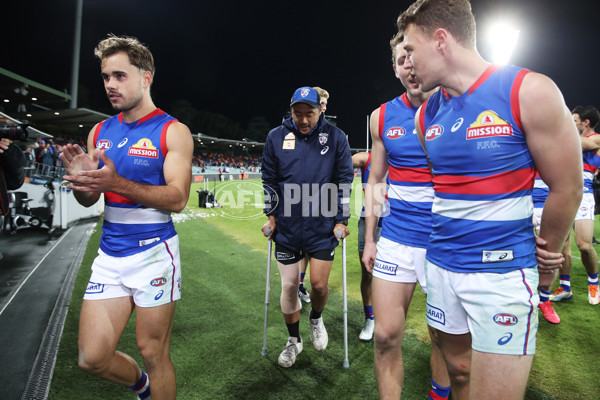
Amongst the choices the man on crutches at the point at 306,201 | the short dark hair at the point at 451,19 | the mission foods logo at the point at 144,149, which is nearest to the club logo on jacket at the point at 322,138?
the man on crutches at the point at 306,201

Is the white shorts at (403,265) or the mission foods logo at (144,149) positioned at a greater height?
the mission foods logo at (144,149)

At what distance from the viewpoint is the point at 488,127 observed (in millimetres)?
1618

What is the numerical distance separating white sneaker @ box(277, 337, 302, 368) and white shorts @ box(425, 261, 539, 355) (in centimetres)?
225

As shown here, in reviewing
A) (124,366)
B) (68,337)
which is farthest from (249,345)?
(68,337)

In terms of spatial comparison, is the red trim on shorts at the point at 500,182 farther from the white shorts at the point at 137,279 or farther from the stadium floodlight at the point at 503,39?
the stadium floodlight at the point at 503,39

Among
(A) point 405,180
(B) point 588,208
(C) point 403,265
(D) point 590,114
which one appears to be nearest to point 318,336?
(C) point 403,265

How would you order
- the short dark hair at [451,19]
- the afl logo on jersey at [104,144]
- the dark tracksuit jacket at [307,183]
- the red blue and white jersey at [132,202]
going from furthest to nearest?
1. the dark tracksuit jacket at [307,183]
2. the afl logo on jersey at [104,144]
3. the red blue and white jersey at [132,202]
4. the short dark hair at [451,19]

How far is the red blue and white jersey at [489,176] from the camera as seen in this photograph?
62.6 inches

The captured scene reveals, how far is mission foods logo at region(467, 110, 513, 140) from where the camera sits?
1.58 meters

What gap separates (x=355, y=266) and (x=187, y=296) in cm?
359

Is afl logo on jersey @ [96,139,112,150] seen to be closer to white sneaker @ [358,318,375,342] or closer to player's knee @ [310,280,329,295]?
player's knee @ [310,280,329,295]

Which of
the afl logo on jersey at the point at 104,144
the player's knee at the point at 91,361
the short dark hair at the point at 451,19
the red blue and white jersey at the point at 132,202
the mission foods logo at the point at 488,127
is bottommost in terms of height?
the player's knee at the point at 91,361

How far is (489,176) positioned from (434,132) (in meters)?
0.39

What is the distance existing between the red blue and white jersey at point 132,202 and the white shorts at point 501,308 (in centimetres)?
203
